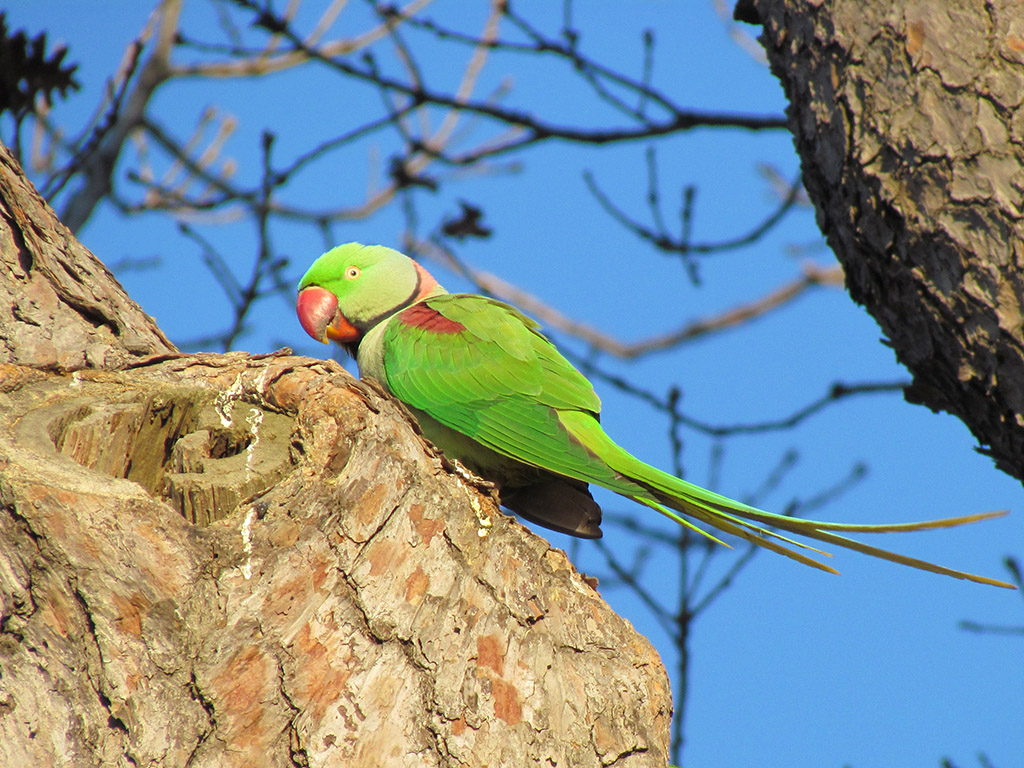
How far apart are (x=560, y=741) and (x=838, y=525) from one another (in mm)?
885

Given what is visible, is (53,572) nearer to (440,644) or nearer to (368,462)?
(368,462)

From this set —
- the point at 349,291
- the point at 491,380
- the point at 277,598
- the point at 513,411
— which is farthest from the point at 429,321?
the point at 277,598

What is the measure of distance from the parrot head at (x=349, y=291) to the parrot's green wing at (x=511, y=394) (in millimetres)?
577

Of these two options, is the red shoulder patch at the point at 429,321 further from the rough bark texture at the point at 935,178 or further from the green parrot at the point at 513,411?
the rough bark texture at the point at 935,178

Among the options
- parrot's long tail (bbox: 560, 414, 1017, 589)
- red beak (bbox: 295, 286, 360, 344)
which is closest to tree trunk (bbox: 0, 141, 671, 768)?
parrot's long tail (bbox: 560, 414, 1017, 589)

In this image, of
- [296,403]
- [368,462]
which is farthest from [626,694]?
[296,403]

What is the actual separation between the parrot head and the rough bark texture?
1908 millimetres

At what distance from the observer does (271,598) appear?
1814 millimetres

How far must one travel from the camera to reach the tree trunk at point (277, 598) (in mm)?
1735

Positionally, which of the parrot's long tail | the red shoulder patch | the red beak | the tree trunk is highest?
the red beak

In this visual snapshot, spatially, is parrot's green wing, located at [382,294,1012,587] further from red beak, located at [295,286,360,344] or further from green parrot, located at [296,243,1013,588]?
red beak, located at [295,286,360,344]

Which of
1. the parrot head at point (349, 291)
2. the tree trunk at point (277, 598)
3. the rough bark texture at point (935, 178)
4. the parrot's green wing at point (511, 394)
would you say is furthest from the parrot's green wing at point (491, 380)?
the rough bark texture at point (935, 178)

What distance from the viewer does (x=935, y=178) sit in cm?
268

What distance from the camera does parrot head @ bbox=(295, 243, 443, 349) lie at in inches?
157
